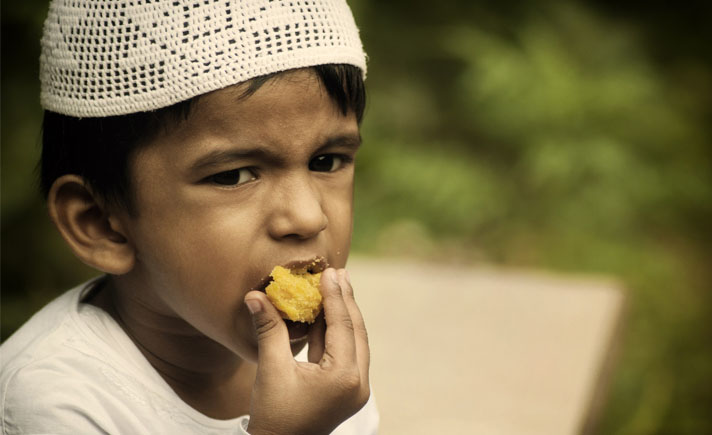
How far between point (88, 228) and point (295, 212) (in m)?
0.48

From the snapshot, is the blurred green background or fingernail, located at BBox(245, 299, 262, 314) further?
the blurred green background

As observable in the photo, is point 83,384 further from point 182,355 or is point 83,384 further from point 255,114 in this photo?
point 255,114

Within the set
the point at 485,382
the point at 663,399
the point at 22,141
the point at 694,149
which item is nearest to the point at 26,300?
the point at 22,141

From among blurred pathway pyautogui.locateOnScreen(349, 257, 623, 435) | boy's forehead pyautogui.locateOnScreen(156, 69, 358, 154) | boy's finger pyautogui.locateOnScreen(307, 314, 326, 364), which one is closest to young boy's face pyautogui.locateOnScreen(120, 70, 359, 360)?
boy's forehead pyautogui.locateOnScreen(156, 69, 358, 154)

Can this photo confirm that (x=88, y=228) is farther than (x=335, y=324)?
Yes

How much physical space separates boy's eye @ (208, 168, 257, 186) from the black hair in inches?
5.2

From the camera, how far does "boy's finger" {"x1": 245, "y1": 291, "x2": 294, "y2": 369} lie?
142cm

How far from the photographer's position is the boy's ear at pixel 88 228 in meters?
1.59

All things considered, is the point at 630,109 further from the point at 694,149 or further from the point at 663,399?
the point at 663,399

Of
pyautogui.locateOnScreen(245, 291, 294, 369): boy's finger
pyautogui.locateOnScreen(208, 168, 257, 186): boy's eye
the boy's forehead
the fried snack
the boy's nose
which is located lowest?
pyautogui.locateOnScreen(245, 291, 294, 369): boy's finger

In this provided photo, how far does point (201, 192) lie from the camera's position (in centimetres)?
146

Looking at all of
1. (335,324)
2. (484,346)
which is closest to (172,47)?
(335,324)

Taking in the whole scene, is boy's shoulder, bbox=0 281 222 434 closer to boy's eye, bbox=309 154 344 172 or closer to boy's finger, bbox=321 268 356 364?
boy's finger, bbox=321 268 356 364

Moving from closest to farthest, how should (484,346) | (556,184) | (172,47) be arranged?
(172,47) → (484,346) → (556,184)
